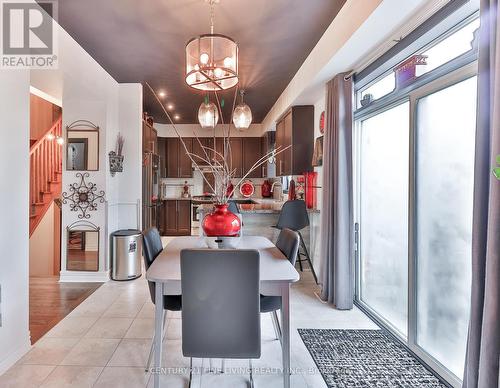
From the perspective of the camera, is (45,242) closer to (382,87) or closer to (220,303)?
(220,303)

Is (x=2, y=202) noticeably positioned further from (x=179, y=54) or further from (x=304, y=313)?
(x=304, y=313)

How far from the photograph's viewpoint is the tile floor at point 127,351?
6.13 ft

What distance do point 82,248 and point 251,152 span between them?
13.8 feet

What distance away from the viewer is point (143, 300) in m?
3.17

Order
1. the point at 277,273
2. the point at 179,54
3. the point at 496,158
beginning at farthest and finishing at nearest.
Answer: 1. the point at 179,54
2. the point at 277,273
3. the point at 496,158

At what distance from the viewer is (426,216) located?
6.87 ft

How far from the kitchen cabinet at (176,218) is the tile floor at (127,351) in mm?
3451

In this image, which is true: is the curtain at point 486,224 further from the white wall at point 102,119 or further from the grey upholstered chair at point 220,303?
the white wall at point 102,119

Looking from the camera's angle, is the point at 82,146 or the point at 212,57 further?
the point at 82,146

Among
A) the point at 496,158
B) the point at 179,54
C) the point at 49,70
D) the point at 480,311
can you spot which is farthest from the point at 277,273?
the point at 49,70

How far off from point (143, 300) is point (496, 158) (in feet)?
10.5

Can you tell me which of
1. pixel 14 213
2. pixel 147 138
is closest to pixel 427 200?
pixel 14 213

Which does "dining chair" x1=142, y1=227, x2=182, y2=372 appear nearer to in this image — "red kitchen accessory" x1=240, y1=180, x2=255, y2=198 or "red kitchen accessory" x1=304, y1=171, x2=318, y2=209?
"red kitchen accessory" x1=304, y1=171, x2=318, y2=209

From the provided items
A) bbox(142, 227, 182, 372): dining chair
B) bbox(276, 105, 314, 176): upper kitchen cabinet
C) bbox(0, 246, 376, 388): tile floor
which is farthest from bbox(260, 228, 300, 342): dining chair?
bbox(276, 105, 314, 176): upper kitchen cabinet
